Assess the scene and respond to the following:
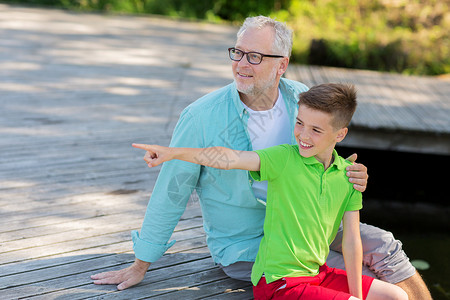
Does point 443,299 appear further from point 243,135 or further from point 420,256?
point 243,135

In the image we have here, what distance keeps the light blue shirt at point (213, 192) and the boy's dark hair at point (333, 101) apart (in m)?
0.37

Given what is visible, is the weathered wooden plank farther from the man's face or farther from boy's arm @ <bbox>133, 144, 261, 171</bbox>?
the man's face

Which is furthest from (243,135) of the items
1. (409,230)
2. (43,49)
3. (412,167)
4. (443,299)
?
(43,49)

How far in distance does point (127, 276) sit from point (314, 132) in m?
0.99

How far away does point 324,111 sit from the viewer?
1.88 metres

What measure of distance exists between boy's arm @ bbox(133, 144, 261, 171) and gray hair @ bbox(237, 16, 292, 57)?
1.69 feet

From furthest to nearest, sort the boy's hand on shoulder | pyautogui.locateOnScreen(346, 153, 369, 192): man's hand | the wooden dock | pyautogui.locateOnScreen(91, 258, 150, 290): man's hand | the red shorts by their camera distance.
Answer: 1. the wooden dock
2. pyautogui.locateOnScreen(91, 258, 150, 290): man's hand
3. pyautogui.locateOnScreen(346, 153, 369, 192): man's hand
4. the red shorts
5. the boy's hand on shoulder

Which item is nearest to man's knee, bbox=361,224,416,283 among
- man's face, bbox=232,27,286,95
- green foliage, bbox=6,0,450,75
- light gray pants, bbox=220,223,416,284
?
light gray pants, bbox=220,223,416,284

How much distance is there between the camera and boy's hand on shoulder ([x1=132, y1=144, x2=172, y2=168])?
5.58ft

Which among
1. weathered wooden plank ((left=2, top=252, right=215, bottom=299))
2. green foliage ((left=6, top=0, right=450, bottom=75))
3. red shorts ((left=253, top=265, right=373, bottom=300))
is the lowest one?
green foliage ((left=6, top=0, right=450, bottom=75))

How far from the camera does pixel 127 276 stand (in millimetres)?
2227

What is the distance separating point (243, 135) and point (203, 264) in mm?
647

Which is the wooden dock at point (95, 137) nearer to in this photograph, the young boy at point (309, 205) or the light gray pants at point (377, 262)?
the light gray pants at point (377, 262)

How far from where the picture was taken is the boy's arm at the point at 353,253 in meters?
1.94
